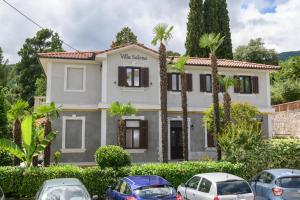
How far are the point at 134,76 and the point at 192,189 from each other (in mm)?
13587

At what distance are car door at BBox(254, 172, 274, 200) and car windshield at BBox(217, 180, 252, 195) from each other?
58.1 inches

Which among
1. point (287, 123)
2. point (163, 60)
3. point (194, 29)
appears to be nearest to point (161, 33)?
point (163, 60)

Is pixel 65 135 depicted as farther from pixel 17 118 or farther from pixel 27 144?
pixel 27 144

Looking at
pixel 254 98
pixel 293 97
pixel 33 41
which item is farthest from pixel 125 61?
pixel 33 41

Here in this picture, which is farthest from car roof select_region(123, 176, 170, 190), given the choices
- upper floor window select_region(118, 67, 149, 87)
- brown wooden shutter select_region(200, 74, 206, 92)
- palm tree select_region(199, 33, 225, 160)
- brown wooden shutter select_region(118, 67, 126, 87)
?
brown wooden shutter select_region(200, 74, 206, 92)

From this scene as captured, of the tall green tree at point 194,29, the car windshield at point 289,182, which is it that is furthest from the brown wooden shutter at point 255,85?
the tall green tree at point 194,29

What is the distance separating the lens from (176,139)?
27953 millimetres

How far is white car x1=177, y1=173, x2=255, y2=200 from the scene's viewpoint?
11977 millimetres

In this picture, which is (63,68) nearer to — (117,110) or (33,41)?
(117,110)

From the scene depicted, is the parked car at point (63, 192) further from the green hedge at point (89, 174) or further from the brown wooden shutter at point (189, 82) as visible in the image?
the brown wooden shutter at point (189, 82)

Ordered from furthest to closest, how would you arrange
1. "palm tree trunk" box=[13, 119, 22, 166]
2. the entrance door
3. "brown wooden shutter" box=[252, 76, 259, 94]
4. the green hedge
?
"brown wooden shutter" box=[252, 76, 259, 94] → the entrance door → "palm tree trunk" box=[13, 119, 22, 166] → the green hedge

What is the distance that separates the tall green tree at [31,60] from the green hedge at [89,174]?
3719 cm

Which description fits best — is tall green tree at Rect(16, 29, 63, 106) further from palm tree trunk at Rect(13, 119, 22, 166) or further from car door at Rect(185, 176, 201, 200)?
car door at Rect(185, 176, 201, 200)

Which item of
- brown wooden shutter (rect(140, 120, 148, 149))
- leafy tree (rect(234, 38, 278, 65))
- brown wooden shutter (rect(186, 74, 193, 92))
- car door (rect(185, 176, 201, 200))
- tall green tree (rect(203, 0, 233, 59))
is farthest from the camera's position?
leafy tree (rect(234, 38, 278, 65))
